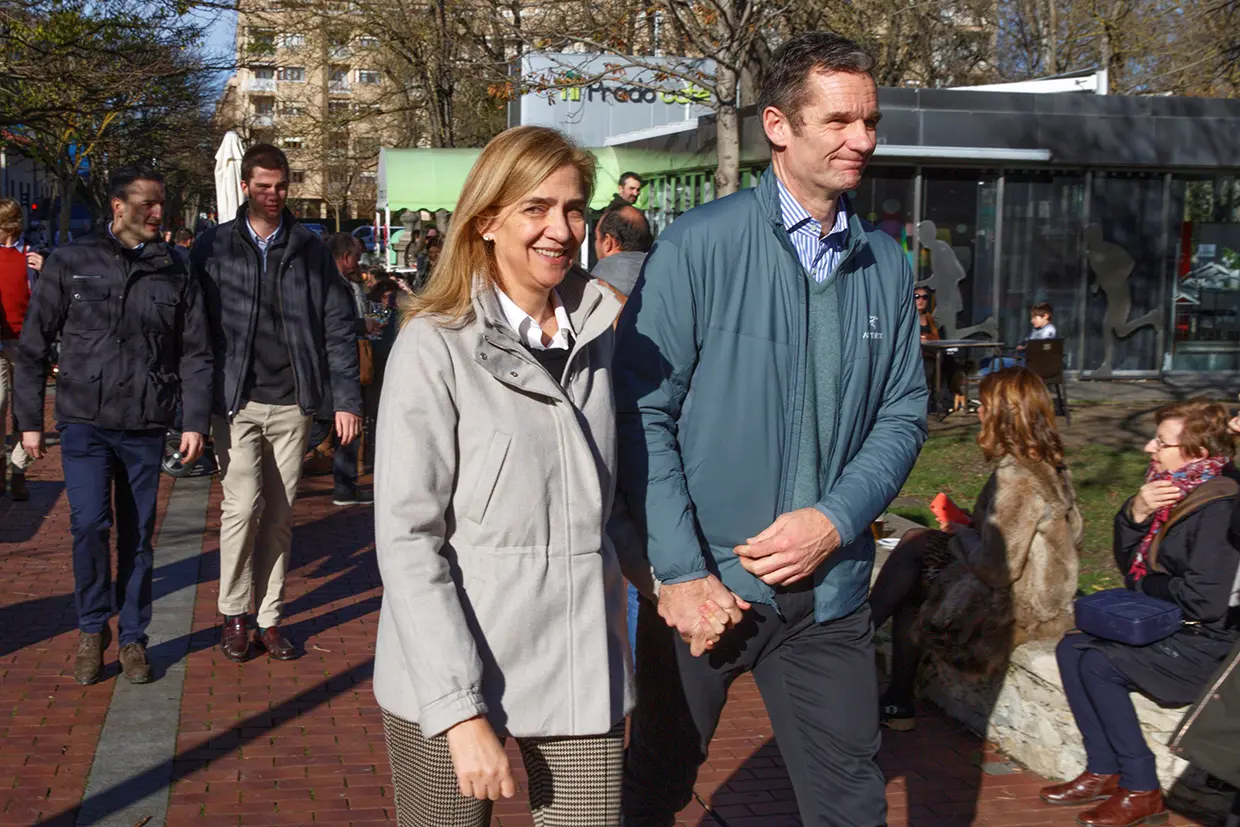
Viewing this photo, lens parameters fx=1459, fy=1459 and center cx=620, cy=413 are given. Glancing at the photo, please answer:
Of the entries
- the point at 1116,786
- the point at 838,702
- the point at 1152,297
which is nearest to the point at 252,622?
the point at 1116,786

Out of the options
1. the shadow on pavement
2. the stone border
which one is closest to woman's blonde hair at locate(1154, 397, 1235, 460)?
the shadow on pavement

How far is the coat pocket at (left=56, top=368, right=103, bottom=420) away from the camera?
577 cm

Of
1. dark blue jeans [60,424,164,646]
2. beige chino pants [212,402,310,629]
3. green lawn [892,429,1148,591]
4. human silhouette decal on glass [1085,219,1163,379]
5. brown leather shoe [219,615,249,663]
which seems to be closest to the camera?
dark blue jeans [60,424,164,646]

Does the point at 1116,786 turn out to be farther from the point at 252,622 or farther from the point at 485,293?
the point at 252,622

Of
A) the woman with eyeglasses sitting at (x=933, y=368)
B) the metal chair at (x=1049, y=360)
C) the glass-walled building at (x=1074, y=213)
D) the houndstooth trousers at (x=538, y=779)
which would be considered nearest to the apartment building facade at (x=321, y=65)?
the glass-walled building at (x=1074, y=213)

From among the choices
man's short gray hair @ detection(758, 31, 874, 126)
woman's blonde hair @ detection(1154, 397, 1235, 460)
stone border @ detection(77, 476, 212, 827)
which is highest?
man's short gray hair @ detection(758, 31, 874, 126)

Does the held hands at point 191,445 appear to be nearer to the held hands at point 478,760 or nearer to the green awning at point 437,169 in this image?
the held hands at point 478,760

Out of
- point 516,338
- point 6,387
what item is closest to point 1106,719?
point 516,338

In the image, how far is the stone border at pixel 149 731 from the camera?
15.2ft

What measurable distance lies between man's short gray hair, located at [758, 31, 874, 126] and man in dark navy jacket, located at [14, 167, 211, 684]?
351 cm

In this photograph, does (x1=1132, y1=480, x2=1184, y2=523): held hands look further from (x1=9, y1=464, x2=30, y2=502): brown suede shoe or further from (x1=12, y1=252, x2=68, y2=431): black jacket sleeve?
(x1=9, y1=464, x2=30, y2=502): brown suede shoe

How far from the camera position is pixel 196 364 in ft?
19.5

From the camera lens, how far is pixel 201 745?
5.24m

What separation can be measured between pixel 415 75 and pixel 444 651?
30.7m
